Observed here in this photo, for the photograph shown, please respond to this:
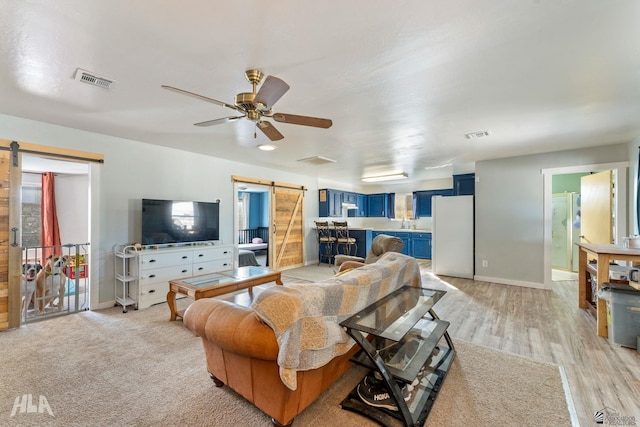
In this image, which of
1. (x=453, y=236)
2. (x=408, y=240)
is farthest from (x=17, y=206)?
(x=408, y=240)

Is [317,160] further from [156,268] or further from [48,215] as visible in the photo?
[48,215]

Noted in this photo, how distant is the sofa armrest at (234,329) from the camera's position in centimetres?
144

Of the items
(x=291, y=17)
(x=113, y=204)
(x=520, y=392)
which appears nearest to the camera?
(x=291, y=17)

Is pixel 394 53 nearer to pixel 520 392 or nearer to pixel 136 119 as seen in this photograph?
pixel 520 392

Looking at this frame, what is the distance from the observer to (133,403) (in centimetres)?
181

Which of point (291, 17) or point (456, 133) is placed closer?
point (291, 17)

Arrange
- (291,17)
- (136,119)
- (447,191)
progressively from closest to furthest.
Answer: (291,17)
(136,119)
(447,191)

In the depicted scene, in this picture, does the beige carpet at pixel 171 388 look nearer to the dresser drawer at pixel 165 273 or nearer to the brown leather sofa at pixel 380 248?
the dresser drawer at pixel 165 273

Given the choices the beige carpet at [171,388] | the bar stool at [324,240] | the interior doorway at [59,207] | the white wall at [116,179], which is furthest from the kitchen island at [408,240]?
the interior doorway at [59,207]

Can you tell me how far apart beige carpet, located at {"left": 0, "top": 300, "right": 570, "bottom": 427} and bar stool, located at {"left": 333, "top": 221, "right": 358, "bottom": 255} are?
4.31 m

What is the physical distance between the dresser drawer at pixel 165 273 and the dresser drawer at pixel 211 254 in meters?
0.19

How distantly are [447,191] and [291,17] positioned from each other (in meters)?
7.40

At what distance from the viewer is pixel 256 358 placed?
1.54m

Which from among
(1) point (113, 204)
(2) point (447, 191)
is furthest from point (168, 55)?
(2) point (447, 191)
